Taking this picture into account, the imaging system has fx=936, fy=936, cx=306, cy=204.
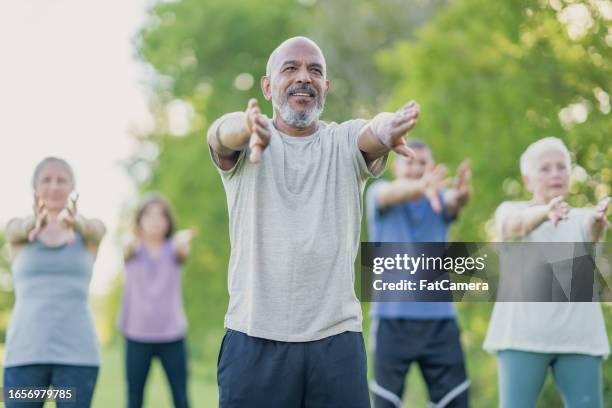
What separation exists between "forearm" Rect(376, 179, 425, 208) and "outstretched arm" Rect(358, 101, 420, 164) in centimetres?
255

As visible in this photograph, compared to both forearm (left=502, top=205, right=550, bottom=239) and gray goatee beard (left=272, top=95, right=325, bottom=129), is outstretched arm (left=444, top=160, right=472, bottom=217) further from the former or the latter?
gray goatee beard (left=272, top=95, right=325, bottom=129)

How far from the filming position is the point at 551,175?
5176 millimetres

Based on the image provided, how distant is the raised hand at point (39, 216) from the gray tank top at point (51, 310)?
0.51 ft

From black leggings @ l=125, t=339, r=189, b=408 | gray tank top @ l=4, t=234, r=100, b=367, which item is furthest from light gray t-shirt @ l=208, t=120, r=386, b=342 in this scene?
black leggings @ l=125, t=339, r=189, b=408

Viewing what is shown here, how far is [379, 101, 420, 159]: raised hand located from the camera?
11.3ft

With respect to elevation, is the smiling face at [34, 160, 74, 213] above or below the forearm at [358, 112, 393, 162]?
above

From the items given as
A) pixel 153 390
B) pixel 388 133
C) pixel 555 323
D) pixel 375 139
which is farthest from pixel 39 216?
pixel 153 390

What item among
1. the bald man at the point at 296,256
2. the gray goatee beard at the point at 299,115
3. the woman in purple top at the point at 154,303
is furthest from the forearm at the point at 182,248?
the gray goatee beard at the point at 299,115

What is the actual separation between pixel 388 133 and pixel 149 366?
15.4 feet

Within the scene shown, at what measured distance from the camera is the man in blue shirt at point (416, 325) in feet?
20.5

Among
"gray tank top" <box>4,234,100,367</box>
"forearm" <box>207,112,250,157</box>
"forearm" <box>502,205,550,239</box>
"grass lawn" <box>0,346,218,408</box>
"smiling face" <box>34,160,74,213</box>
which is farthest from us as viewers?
"grass lawn" <box>0,346,218,408</box>

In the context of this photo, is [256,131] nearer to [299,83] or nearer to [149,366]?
[299,83]

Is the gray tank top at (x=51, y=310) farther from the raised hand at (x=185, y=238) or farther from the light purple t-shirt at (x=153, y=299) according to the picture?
the raised hand at (x=185, y=238)

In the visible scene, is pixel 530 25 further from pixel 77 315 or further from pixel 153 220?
pixel 77 315
